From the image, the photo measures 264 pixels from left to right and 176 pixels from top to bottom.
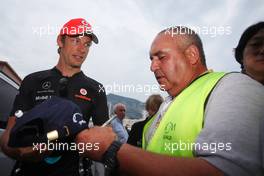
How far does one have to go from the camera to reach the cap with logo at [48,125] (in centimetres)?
141

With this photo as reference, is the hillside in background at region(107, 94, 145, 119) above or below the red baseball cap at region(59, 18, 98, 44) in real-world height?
below

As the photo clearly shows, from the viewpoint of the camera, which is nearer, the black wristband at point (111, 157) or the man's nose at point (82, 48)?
the black wristband at point (111, 157)

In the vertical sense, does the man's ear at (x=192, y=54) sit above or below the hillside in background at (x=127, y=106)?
above

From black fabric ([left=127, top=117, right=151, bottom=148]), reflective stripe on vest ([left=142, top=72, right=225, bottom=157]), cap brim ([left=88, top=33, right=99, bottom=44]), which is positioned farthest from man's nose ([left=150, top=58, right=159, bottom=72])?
black fabric ([left=127, top=117, right=151, bottom=148])

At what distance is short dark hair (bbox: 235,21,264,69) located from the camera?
285 centimetres

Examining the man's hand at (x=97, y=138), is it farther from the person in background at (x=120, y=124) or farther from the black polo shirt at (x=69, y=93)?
the person in background at (x=120, y=124)

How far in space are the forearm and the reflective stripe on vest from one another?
0.67ft

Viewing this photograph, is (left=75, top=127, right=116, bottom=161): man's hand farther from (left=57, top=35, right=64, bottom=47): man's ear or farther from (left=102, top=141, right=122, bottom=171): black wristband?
(left=57, top=35, right=64, bottom=47): man's ear

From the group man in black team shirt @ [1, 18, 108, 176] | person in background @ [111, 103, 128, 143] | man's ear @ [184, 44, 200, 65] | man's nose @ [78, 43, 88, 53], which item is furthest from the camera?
person in background @ [111, 103, 128, 143]

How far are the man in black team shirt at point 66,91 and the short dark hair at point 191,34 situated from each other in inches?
39.6

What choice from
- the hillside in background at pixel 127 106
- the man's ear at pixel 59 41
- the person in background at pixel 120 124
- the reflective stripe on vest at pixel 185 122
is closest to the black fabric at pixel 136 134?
the man's ear at pixel 59 41

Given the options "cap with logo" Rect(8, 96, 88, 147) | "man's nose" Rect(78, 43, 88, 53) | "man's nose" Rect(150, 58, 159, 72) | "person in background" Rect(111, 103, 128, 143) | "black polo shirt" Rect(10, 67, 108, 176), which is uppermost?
"man's nose" Rect(78, 43, 88, 53)

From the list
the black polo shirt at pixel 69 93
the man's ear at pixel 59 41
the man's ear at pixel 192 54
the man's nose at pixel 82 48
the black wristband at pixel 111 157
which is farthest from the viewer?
the man's ear at pixel 59 41

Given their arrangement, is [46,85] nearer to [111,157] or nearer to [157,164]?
[111,157]
